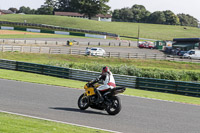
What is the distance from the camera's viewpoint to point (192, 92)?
2352 centimetres

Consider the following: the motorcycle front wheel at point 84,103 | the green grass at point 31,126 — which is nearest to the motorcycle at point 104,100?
the motorcycle front wheel at point 84,103

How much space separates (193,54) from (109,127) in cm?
4789

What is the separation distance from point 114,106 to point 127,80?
13.0m

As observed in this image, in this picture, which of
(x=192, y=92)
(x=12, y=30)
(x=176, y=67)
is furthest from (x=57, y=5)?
(x=192, y=92)

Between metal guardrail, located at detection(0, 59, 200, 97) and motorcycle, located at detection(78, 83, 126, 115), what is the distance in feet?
37.9

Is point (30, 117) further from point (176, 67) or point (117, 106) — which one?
point (176, 67)

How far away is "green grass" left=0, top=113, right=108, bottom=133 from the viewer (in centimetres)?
969

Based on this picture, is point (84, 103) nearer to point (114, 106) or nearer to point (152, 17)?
point (114, 106)

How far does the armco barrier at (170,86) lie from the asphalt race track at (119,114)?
6.52 meters

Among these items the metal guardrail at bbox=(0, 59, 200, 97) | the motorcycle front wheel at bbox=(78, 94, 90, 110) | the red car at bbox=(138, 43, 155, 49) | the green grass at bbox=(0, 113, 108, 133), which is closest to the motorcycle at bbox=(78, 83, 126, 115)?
the motorcycle front wheel at bbox=(78, 94, 90, 110)

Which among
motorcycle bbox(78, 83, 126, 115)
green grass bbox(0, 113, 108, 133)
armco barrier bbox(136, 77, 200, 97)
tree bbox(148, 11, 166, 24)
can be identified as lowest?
armco barrier bbox(136, 77, 200, 97)

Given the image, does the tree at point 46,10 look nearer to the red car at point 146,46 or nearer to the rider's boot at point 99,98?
the red car at point 146,46

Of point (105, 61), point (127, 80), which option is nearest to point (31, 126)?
point (127, 80)

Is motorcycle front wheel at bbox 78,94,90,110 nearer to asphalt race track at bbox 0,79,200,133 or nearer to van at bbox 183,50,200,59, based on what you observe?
asphalt race track at bbox 0,79,200,133
